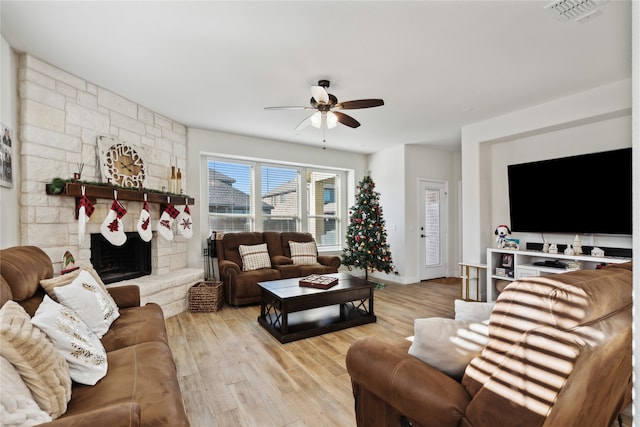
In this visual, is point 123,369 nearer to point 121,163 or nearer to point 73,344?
point 73,344

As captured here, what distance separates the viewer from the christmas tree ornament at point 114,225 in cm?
319

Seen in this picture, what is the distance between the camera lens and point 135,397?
1.31 meters

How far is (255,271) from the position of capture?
448 centimetres

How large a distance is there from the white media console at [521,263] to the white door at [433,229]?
1.73 m

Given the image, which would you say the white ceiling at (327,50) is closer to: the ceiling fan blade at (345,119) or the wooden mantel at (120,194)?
the ceiling fan blade at (345,119)

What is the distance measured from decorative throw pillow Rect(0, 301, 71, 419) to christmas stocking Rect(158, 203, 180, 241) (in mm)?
2787

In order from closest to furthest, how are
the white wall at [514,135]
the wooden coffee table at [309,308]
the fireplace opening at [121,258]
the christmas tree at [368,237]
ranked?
1. the wooden coffee table at [309,308]
2. the white wall at [514,135]
3. the fireplace opening at [121,258]
4. the christmas tree at [368,237]

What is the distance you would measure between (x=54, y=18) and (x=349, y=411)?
3.32 metres

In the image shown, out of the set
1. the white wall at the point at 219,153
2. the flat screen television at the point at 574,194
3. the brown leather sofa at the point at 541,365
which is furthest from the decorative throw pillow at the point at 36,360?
the flat screen television at the point at 574,194

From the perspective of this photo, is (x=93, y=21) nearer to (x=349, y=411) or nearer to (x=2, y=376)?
(x=2, y=376)

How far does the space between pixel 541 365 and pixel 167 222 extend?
→ 405 centimetres

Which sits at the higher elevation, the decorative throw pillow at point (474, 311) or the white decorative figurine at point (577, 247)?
the white decorative figurine at point (577, 247)

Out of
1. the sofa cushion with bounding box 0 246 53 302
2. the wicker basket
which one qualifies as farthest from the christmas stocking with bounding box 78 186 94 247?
the wicker basket

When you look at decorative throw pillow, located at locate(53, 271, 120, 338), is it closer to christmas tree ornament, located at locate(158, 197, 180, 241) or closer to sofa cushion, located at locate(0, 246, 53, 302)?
sofa cushion, located at locate(0, 246, 53, 302)
